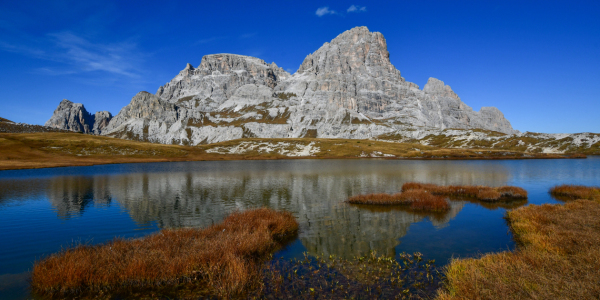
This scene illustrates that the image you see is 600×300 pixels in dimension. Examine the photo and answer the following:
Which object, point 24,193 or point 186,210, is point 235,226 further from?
point 24,193

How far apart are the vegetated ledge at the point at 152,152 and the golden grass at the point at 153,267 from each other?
11790cm

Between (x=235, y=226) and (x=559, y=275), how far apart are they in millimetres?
17854

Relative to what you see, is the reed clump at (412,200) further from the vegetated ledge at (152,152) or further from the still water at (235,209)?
the vegetated ledge at (152,152)

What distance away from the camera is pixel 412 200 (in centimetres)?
3409

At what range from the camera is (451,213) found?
97.3 ft

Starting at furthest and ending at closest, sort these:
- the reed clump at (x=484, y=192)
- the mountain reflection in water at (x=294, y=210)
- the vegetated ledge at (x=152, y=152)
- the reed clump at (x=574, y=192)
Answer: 1. the vegetated ledge at (x=152, y=152)
2. the reed clump at (x=484, y=192)
3. the reed clump at (x=574, y=192)
4. the mountain reflection in water at (x=294, y=210)

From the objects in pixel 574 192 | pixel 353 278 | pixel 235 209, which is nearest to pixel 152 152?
pixel 235 209

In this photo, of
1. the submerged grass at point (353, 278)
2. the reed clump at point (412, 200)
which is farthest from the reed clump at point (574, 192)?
the submerged grass at point (353, 278)

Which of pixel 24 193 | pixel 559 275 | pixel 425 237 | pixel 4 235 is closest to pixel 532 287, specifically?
pixel 559 275

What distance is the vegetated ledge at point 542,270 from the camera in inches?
356

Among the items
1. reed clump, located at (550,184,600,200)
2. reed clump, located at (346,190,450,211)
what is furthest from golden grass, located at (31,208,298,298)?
reed clump, located at (550,184,600,200)

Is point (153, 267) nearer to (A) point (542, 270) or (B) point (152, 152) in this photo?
(A) point (542, 270)

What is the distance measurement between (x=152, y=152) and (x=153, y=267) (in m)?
175

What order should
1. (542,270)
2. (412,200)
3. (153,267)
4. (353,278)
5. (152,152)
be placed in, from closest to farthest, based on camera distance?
1. (542,270)
2. (153,267)
3. (353,278)
4. (412,200)
5. (152,152)
